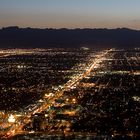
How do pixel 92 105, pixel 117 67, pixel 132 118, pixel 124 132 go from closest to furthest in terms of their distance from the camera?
1. pixel 124 132
2. pixel 132 118
3. pixel 92 105
4. pixel 117 67

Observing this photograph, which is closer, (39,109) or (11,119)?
(11,119)

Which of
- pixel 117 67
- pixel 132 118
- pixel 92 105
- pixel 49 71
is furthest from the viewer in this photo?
pixel 117 67

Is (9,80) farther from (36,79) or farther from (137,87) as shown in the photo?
(137,87)

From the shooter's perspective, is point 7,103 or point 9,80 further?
point 9,80

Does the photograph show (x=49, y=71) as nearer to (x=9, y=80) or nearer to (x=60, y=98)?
(x=9, y=80)

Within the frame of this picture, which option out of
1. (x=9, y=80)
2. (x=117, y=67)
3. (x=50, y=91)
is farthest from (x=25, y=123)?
(x=117, y=67)

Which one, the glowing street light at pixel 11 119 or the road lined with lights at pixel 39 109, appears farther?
the glowing street light at pixel 11 119

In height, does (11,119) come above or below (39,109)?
above

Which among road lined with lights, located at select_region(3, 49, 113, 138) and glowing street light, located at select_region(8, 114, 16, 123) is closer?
road lined with lights, located at select_region(3, 49, 113, 138)

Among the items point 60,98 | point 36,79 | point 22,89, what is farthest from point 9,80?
point 60,98
